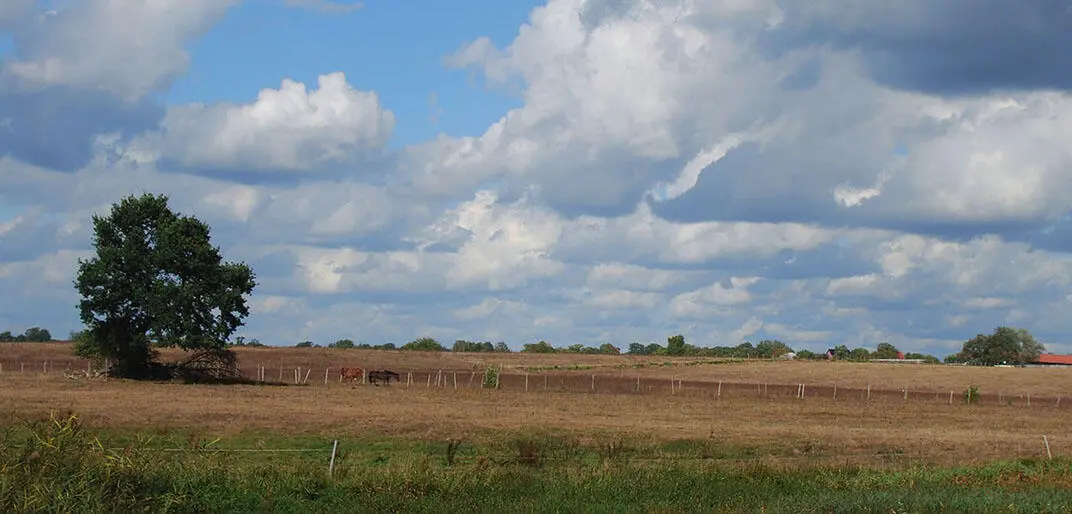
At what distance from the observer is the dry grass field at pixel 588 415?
35656mm

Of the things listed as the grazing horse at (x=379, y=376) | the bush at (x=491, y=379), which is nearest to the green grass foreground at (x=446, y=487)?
the bush at (x=491, y=379)

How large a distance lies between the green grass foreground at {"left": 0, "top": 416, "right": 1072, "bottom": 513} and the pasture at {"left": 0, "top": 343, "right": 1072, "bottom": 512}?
0.46ft

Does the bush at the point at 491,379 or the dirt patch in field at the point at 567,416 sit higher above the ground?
the bush at the point at 491,379

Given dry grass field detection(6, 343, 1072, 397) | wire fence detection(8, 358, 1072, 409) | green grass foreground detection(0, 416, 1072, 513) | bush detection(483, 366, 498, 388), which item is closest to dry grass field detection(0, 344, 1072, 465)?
wire fence detection(8, 358, 1072, 409)

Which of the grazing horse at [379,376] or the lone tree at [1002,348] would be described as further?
the lone tree at [1002,348]

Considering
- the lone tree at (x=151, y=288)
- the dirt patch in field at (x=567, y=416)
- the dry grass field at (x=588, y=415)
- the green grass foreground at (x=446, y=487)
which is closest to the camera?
the green grass foreground at (x=446, y=487)

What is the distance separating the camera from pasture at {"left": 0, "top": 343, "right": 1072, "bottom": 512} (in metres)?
21.2

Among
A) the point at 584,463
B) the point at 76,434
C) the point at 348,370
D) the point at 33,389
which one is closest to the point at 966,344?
the point at 348,370

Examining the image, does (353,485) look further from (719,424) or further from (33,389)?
(33,389)

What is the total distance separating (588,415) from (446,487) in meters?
29.3

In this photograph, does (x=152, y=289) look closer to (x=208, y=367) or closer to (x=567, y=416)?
(x=208, y=367)

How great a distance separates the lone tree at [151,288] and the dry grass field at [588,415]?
14.3ft

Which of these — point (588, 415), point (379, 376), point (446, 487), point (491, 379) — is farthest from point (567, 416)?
point (379, 376)

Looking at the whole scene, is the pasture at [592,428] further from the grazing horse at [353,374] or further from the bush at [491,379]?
the grazing horse at [353,374]
